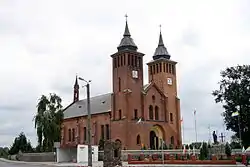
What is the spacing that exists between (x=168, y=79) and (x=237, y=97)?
25453 millimetres

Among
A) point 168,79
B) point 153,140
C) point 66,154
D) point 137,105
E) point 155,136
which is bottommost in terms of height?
point 66,154

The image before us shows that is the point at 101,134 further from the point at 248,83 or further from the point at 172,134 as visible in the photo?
the point at 248,83

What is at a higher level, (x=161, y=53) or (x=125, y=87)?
(x=161, y=53)

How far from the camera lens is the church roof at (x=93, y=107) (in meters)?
86.4

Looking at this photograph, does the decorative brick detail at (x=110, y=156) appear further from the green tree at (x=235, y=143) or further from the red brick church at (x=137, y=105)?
the green tree at (x=235, y=143)

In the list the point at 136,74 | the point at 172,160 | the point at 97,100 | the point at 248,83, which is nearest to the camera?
the point at 172,160

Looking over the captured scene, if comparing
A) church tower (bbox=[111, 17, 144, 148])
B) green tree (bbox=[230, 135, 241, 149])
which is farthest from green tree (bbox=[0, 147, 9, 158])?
green tree (bbox=[230, 135, 241, 149])

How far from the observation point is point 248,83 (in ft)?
213

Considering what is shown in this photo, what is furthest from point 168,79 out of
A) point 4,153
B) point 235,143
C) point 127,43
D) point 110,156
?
point 110,156

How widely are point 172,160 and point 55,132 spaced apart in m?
30.5

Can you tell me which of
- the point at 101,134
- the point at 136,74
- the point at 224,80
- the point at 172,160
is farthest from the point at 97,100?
the point at 172,160

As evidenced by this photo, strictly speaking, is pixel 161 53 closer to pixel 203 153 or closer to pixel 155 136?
pixel 155 136

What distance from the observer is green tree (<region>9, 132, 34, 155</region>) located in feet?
304

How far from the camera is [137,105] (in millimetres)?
77500
